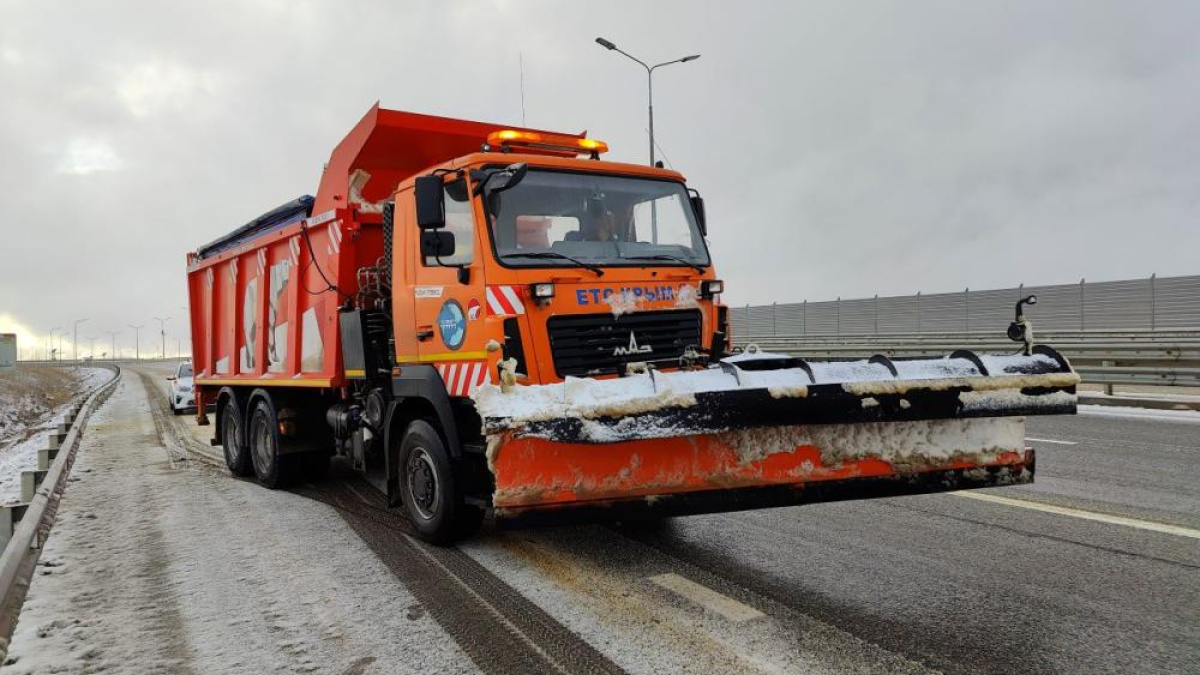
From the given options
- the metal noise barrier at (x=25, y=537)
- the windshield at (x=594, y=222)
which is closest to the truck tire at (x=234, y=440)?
the metal noise barrier at (x=25, y=537)

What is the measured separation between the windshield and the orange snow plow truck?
16mm

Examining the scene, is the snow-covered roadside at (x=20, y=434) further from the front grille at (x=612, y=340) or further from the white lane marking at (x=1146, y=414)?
the white lane marking at (x=1146, y=414)

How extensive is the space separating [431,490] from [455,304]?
1.29m

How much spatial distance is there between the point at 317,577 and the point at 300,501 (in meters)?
2.83

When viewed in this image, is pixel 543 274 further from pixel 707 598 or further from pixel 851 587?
pixel 851 587

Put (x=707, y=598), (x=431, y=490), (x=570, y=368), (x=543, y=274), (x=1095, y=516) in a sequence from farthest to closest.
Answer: (x=1095, y=516) → (x=431, y=490) → (x=543, y=274) → (x=570, y=368) → (x=707, y=598)

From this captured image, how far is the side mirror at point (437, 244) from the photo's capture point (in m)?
5.02

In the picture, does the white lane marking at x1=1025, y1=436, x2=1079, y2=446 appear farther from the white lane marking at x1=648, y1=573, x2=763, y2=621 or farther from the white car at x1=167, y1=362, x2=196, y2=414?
the white car at x1=167, y1=362, x2=196, y2=414

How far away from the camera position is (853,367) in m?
4.16

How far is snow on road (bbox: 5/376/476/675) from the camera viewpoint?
3.52 m

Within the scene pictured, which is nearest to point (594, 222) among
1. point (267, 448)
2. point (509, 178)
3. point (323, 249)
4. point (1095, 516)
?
point (509, 178)

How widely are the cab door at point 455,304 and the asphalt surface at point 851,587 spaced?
1.22 metres

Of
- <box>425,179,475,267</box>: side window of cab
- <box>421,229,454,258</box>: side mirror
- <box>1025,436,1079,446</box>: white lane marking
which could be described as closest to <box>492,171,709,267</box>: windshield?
<box>425,179,475,267</box>: side window of cab

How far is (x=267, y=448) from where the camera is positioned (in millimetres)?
8273
